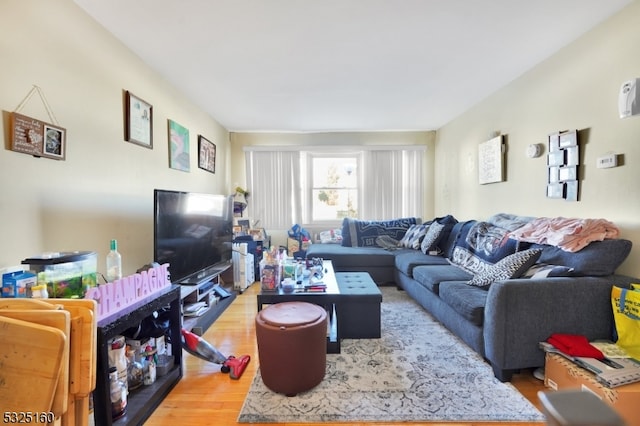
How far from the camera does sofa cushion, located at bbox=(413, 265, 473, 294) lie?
261 centimetres

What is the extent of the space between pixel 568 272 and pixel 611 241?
329mm

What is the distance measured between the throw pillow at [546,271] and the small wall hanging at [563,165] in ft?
2.17

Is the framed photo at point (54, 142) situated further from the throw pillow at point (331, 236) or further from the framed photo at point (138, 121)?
the throw pillow at point (331, 236)

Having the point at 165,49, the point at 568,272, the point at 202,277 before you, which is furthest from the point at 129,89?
the point at 568,272

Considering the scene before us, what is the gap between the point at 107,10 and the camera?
1.85m

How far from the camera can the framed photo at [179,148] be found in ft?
9.63

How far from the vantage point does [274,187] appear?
200 inches

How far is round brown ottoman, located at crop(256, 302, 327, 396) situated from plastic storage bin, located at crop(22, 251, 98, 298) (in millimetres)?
921

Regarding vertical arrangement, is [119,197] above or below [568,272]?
above

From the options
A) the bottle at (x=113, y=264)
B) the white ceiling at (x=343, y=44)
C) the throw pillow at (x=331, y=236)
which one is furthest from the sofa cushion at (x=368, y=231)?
the bottle at (x=113, y=264)

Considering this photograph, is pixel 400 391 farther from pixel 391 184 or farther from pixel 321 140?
pixel 321 140

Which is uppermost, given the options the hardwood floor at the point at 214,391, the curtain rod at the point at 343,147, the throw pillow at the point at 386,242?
the curtain rod at the point at 343,147

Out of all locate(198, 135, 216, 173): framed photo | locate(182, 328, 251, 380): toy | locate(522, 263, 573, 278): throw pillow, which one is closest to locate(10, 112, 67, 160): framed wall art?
locate(182, 328, 251, 380): toy

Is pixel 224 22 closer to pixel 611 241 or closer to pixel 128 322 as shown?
pixel 128 322
